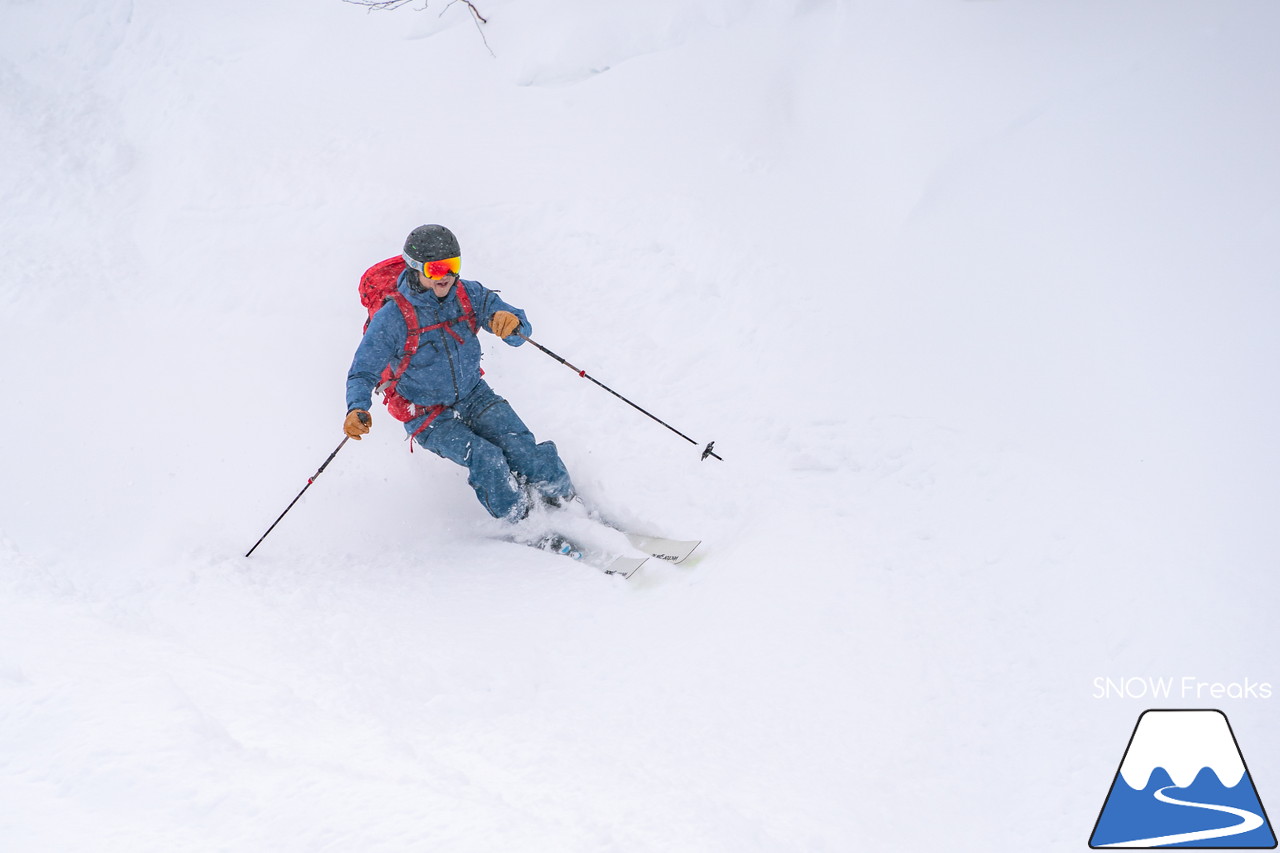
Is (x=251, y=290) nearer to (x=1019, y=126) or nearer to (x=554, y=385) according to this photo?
(x=554, y=385)

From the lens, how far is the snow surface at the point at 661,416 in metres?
3.58

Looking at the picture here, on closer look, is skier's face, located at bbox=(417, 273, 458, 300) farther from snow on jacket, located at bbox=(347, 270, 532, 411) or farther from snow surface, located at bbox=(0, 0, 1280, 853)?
snow surface, located at bbox=(0, 0, 1280, 853)

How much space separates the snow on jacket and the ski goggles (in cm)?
23

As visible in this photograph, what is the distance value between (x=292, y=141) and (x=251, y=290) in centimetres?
218

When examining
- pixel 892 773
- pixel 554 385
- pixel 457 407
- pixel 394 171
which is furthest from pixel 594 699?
pixel 394 171

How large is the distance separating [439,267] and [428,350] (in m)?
0.61

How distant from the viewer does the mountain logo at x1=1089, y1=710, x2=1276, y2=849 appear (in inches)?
133

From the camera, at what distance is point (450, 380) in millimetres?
5543

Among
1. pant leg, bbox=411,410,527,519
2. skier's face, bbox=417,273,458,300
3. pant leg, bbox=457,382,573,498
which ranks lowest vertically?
pant leg, bbox=411,410,527,519

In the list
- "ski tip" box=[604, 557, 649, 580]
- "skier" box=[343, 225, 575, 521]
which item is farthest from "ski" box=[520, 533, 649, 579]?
"skier" box=[343, 225, 575, 521]

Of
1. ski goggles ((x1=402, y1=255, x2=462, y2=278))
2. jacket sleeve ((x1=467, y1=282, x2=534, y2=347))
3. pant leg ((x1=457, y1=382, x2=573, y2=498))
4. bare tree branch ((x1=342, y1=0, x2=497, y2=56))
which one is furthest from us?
bare tree branch ((x1=342, y1=0, x2=497, y2=56))

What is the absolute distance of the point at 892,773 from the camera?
12.5 ft

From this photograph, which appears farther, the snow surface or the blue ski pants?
the blue ski pants

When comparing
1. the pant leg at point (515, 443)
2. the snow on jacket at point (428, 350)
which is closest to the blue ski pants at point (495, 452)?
the pant leg at point (515, 443)
